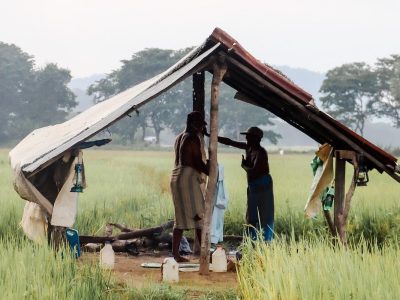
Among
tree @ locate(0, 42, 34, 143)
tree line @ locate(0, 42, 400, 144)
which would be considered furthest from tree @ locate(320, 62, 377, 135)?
tree @ locate(0, 42, 34, 143)

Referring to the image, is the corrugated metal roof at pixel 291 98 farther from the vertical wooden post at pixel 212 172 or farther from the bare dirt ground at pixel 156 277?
the bare dirt ground at pixel 156 277

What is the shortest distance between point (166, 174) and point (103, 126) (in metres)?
17.5

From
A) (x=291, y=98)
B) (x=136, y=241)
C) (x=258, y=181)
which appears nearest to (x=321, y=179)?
(x=258, y=181)

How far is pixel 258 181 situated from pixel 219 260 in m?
1.24

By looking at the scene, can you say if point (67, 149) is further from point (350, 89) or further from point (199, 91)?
point (350, 89)

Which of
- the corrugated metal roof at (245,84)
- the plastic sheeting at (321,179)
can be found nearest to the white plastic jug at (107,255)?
the corrugated metal roof at (245,84)

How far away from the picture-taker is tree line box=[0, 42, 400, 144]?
5634 cm

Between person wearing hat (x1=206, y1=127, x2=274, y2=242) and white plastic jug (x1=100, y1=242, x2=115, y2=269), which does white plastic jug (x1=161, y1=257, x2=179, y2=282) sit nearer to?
white plastic jug (x1=100, y1=242, x2=115, y2=269)

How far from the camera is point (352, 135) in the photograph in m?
7.45

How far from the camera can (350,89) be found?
5719 centimetres

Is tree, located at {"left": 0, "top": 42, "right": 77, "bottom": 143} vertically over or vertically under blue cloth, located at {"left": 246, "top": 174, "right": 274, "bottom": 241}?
over

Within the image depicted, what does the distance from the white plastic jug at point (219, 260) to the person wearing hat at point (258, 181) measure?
890mm

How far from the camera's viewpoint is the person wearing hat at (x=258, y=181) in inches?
327

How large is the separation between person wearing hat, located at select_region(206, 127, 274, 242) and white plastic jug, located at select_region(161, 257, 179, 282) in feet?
5.45
